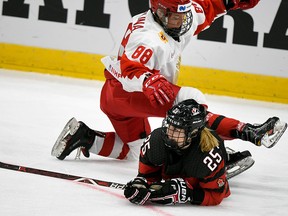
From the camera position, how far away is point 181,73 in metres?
6.64

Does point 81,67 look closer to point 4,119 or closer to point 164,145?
point 4,119

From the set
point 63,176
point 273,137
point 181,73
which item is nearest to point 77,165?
point 63,176

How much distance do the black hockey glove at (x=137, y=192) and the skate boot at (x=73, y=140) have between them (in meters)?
0.95

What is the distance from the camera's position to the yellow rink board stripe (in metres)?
6.48

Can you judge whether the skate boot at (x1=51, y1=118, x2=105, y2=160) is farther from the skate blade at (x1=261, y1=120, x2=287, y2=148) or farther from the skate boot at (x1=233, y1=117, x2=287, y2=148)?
the skate blade at (x1=261, y1=120, x2=287, y2=148)

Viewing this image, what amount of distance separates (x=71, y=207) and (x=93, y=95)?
306 cm

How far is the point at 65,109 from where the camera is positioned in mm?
5562

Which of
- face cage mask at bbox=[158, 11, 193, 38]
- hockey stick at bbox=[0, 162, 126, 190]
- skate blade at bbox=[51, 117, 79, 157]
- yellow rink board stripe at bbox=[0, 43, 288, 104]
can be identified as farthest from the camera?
yellow rink board stripe at bbox=[0, 43, 288, 104]

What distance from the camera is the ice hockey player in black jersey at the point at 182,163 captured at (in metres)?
3.28

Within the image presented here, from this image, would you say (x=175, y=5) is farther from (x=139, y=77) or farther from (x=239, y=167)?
(x=239, y=167)

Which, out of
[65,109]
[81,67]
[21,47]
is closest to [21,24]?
[21,47]

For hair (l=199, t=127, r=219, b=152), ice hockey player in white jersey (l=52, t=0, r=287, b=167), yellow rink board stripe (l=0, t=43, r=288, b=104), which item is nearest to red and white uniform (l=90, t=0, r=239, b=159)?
ice hockey player in white jersey (l=52, t=0, r=287, b=167)

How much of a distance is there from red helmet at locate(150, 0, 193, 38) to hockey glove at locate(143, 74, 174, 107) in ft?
1.42

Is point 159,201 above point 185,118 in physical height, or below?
below
